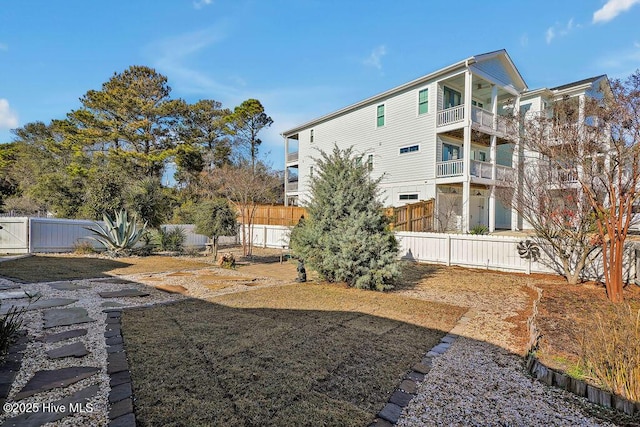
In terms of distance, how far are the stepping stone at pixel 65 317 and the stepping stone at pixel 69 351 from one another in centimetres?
96

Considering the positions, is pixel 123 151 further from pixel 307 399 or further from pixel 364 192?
pixel 307 399

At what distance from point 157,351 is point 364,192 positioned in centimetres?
509

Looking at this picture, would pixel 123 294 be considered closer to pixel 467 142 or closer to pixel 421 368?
pixel 421 368

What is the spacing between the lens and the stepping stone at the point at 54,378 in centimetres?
246

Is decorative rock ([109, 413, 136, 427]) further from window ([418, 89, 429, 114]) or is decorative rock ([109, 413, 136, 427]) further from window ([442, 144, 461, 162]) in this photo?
window ([418, 89, 429, 114])

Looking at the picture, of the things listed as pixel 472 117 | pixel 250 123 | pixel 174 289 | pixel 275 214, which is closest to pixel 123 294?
pixel 174 289

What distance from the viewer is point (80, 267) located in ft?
28.7

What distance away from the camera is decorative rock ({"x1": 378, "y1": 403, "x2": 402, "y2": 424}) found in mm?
2347

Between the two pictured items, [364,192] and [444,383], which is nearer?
[444,383]

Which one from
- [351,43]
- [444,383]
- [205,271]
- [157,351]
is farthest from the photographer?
[351,43]

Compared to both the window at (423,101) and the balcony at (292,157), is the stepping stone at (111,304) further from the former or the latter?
the balcony at (292,157)

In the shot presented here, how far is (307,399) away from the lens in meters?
2.54

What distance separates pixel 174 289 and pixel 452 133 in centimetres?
A: 1564

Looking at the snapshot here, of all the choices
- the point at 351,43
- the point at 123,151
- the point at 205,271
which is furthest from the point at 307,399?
the point at 123,151
